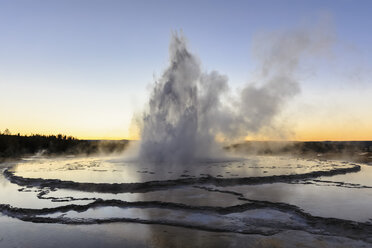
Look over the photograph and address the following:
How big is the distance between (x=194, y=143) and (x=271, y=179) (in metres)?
→ 12.8

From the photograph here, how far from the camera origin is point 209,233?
22.5 ft

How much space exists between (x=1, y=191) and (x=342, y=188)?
14.7 metres

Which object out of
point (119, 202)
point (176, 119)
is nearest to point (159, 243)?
point (119, 202)

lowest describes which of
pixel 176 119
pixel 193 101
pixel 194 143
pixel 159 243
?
pixel 159 243

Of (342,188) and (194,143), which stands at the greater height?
(194,143)

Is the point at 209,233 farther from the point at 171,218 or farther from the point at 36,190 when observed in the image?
the point at 36,190

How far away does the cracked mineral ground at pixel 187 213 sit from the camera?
651 centimetres

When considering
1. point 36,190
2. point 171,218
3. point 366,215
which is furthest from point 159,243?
point 36,190

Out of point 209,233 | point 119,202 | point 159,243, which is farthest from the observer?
point 119,202

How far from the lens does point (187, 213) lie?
28.1 feet

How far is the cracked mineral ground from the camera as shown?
651 centimetres

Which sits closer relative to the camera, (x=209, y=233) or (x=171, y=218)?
(x=209, y=233)

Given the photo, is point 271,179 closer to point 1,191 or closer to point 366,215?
point 366,215

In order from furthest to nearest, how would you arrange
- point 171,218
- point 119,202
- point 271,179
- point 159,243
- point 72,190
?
1. point 271,179
2. point 72,190
3. point 119,202
4. point 171,218
5. point 159,243
